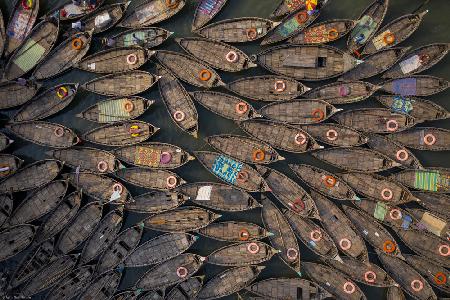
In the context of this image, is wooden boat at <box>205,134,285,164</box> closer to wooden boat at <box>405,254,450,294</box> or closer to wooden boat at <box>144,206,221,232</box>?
wooden boat at <box>144,206,221,232</box>

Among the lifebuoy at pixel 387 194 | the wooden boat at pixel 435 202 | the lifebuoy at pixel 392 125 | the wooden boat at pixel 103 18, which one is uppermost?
the wooden boat at pixel 103 18

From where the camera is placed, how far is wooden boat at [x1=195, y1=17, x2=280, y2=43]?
39.1 metres


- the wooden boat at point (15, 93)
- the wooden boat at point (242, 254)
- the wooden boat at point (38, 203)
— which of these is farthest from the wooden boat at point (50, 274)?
the wooden boat at point (15, 93)

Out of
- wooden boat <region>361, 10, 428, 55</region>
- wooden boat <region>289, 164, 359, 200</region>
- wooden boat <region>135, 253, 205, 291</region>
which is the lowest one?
wooden boat <region>135, 253, 205, 291</region>

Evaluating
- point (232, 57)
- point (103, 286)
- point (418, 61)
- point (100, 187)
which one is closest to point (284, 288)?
point (103, 286)

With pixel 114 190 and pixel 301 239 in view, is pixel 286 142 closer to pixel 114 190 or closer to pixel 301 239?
pixel 301 239

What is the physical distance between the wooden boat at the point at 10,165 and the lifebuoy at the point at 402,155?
3694 centimetres

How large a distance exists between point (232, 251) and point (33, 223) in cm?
2027

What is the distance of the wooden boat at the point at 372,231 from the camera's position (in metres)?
37.6

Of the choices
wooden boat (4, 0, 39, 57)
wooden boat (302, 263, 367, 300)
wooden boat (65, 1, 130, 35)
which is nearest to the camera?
wooden boat (302, 263, 367, 300)

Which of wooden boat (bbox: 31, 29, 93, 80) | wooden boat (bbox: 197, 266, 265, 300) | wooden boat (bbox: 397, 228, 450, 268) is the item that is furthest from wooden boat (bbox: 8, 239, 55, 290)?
wooden boat (bbox: 397, 228, 450, 268)

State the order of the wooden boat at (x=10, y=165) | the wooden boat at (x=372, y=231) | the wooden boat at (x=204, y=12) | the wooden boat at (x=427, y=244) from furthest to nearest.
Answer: the wooden boat at (x=10, y=165) → the wooden boat at (x=204, y=12) → the wooden boat at (x=372, y=231) → the wooden boat at (x=427, y=244)

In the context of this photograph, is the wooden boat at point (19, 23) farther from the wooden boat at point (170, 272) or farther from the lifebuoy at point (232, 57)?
the wooden boat at point (170, 272)

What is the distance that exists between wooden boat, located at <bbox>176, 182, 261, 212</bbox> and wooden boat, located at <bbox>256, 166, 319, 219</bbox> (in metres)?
2.47
